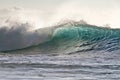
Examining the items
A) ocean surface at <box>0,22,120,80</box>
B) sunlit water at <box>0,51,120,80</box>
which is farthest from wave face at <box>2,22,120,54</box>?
sunlit water at <box>0,51,120,80</box>

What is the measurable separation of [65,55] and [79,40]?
5.73 m

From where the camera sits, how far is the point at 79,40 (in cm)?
3275

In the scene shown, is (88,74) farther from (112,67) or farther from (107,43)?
(107,43)

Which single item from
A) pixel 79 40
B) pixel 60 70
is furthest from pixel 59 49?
pixel 60 70

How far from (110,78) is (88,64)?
4.99m

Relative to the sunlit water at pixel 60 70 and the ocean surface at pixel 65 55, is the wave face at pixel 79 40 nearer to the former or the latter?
the ocean surface at pixel 65 55

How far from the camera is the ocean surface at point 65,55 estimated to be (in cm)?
1702

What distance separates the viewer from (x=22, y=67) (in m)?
19.5

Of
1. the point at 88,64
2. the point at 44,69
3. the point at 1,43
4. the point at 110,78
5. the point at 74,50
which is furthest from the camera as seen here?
the point at 1,43

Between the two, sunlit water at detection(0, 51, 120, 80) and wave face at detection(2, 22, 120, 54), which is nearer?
sunlit water at detection(0, 51, 120, 80)

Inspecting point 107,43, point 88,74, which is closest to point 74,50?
point 107,43

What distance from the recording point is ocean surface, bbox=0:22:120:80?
17016mm

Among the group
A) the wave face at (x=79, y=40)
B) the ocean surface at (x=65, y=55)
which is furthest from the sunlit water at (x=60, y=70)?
the wave face at (x=79, y=40)

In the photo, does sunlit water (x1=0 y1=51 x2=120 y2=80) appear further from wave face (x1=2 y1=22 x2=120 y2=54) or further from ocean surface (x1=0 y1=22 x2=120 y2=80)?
wave face (x1=2 y1=22 x2=120 y2=54)
